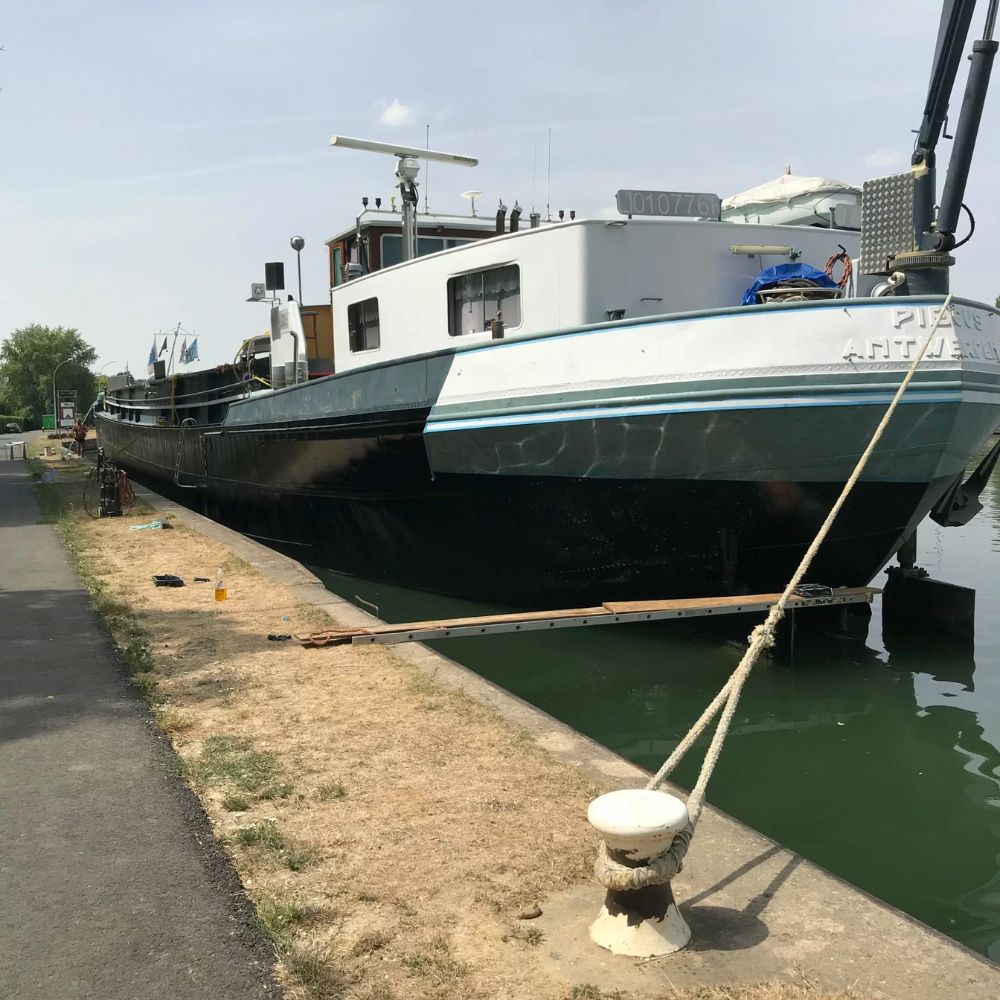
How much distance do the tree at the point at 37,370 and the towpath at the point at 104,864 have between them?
98.3m

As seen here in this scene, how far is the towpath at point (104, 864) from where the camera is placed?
2.71 m

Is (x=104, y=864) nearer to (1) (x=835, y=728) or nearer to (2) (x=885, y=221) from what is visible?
(1) (x=835, y=728)

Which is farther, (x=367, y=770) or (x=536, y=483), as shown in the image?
(x=536, y=483)

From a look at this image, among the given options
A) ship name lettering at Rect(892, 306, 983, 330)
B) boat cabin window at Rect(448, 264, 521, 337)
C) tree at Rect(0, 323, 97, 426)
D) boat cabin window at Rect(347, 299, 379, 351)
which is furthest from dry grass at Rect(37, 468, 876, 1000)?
tree at Rect(0, 323, 97, 426)

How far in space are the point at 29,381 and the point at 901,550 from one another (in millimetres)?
102782

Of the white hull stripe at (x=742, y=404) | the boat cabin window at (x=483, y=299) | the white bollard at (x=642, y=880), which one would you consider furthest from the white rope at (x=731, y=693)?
the boat cabin window at (x=483, y=299)

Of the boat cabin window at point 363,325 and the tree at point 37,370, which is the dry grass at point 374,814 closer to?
the boat cabin window at point 363,325

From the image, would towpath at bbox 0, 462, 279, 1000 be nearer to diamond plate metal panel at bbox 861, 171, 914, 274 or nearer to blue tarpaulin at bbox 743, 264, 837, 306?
blue tarpaulin at bbox 743, 264, 837, 306

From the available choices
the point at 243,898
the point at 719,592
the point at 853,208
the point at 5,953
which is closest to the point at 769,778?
the point at 719,592

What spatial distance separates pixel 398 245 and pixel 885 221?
611 centimetres

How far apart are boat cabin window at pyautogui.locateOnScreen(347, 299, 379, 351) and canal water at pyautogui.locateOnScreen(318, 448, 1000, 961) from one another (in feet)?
8.44

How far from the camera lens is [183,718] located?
484cm

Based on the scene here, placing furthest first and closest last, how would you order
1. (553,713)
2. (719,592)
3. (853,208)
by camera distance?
(853,208) → (719,592) → (553,713)

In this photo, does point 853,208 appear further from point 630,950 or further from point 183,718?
point 630,950
